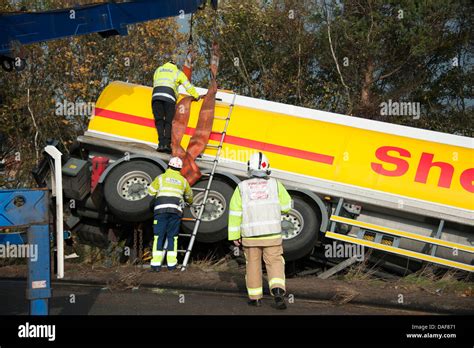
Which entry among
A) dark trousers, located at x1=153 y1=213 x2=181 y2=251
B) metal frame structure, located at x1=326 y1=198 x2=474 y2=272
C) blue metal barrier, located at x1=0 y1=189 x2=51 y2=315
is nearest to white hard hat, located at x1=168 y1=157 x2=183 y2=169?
dark trousers, located at x1=153 y1=213 x2=181 y2=251

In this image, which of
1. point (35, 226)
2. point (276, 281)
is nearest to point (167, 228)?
point (276, 281)

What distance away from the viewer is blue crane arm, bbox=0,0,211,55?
859 centimetres

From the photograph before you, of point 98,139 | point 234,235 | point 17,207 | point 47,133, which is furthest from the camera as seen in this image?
point 47,133

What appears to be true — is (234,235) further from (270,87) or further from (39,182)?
(270,87)

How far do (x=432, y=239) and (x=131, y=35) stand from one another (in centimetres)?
1259

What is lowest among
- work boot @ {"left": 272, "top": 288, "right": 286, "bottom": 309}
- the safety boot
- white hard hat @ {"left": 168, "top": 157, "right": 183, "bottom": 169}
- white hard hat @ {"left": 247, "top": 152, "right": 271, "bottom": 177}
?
work boot @ {"left": 272, "top": 288, "right": 286, "bottom": 309}

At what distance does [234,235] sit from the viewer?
7.01 metres

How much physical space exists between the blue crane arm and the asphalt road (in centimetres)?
349

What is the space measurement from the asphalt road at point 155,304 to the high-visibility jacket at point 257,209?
31.2 inches

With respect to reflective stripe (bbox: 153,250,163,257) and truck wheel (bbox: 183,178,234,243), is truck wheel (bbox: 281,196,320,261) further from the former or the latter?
reflective stripe (bbox: 153,250,163,257)

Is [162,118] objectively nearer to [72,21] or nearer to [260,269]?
[72,21]


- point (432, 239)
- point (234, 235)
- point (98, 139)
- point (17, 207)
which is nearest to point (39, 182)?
point (98, 139)

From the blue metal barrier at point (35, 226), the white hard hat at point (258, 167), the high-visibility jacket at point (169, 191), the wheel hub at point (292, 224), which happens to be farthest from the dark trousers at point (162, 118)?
the blue metal barrier at point (35, 226)

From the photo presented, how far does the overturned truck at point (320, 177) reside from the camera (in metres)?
8.83
